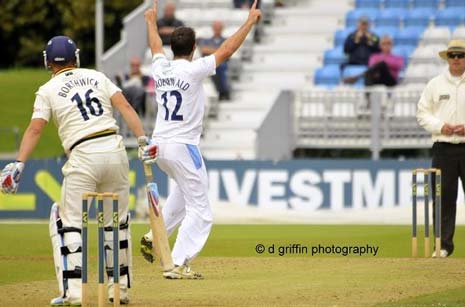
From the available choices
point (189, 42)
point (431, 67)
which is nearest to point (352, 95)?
point (431, 67)

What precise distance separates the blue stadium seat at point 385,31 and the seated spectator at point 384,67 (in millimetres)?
1359

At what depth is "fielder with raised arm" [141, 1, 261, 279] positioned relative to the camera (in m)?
12.3

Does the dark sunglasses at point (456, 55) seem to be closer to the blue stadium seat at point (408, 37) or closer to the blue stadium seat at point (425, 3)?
the blue stadium seat at point (408, 37)

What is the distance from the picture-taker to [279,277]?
12445mm

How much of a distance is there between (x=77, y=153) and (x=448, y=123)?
16.5ft

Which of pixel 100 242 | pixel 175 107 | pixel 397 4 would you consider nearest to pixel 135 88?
pixel 397 4

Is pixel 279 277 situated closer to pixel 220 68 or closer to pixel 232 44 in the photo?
pixel 232 44

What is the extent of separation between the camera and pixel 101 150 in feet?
34.9

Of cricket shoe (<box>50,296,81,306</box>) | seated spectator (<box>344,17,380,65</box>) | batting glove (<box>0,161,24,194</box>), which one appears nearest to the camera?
batting glove (<box>0,161,24,194</box>)

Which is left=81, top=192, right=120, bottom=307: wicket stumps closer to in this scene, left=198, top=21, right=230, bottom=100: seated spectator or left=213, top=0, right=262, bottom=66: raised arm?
left=213, top=0, right=262, bottom=66: raised arm

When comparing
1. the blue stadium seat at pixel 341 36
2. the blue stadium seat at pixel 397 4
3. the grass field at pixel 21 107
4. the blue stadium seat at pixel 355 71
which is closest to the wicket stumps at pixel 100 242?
the blue stadium seat at pixel 355 71

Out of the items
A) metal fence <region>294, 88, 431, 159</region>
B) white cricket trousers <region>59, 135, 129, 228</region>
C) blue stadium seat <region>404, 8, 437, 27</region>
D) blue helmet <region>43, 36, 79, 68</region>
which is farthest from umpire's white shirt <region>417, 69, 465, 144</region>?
blue stadium seat <region>404, 8, 437, 27</region>

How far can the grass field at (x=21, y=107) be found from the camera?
32.6m

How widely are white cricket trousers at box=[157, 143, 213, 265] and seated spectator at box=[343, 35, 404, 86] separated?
39.2ft
